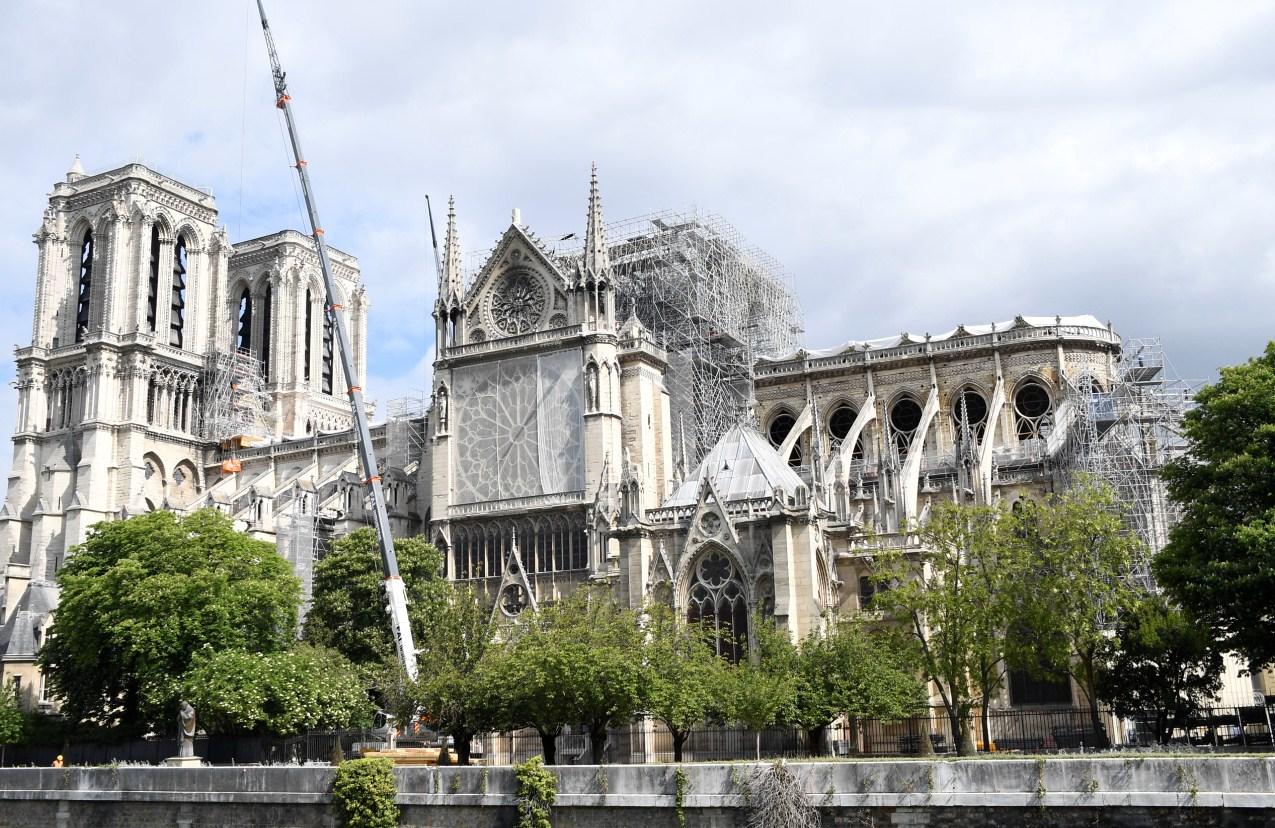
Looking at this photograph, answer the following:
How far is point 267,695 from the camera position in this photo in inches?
1435

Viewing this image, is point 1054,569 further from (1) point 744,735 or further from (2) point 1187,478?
(1) point 744,735

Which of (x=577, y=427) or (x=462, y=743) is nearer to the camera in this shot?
(x=462, y=743)

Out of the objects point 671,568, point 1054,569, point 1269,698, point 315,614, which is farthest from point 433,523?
point 1269,698

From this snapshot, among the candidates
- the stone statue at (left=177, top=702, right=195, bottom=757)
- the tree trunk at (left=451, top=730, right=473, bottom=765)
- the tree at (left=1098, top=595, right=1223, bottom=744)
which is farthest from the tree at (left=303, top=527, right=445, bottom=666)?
the tree at (left=1098, top=595, right=1223, bottom=744)

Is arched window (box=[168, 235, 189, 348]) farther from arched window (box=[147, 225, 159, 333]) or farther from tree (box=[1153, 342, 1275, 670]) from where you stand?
tree (box=[1153, 342, 1275, 670])

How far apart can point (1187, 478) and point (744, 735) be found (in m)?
12.7

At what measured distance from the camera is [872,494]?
5106cm

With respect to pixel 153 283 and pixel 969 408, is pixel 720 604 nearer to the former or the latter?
pixel 969 408

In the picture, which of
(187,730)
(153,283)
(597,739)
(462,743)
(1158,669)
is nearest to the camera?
(597,739)

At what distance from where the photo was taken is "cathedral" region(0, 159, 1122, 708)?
42.2m

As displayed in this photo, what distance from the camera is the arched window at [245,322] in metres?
96.9

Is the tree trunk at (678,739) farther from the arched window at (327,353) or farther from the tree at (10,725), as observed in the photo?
the arched window at (327,353)

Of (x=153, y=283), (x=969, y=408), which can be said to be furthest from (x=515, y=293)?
(x=153, y=283)

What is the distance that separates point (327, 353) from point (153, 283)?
1590 centimetres
